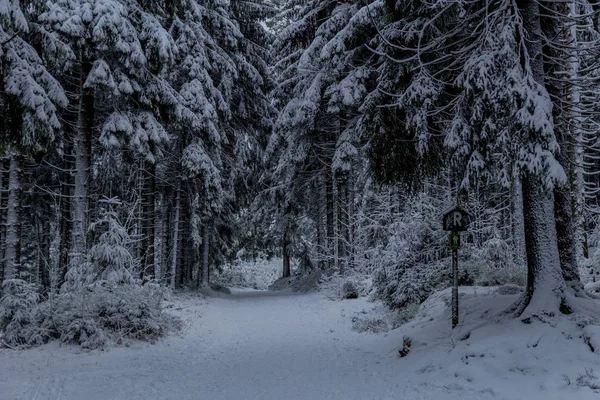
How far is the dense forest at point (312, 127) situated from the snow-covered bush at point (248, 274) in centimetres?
1297

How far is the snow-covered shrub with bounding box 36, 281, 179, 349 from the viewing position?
24.6 feet

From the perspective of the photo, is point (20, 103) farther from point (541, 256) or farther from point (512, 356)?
point (541, 256)

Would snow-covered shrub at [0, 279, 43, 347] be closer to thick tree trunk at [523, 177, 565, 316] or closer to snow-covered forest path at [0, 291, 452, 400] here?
snow-covered forest path at [0, 291, 452, 400]

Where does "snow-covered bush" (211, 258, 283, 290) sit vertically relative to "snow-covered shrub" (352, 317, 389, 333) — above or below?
below

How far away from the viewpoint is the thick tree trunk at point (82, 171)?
32.0ft

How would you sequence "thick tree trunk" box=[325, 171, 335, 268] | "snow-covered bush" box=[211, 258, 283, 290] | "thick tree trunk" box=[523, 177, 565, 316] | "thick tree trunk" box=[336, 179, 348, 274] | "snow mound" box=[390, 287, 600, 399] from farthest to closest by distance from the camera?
"snow-covered bush" box=[211, 258, 283, 290] < "thick tree trunk" box=[325, 171, 335, 268] < "thick tree trunk" box=[336, 179, 348, 274] < "thick tree trunk" box=[523, 177, 565, 316] < "snow mound" box=[390, 287, 600, 399]

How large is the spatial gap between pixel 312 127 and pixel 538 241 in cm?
1278

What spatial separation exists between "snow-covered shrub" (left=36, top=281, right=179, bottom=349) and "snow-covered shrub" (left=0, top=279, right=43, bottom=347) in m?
0.18

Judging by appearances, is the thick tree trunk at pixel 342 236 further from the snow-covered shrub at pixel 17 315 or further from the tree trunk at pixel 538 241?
the snow-covered shrub at pixel 17 315

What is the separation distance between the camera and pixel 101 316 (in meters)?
8.11

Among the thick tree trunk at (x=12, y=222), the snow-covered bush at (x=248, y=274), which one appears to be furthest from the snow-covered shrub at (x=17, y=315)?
the snow-covered bush at (x=248, y=274)

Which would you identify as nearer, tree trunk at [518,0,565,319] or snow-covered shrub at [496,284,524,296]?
tree trunk at [518,0,565,319]

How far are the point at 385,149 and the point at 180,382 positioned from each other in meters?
5.45

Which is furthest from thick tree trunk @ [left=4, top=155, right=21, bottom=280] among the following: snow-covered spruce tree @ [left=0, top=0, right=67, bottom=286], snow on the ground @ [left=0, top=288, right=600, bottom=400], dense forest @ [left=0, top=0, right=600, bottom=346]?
snow on the ground @ [left=0, top=288, right=600, bottom=400]
